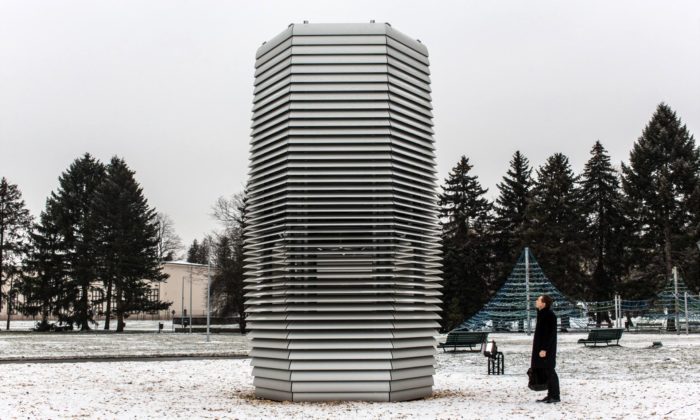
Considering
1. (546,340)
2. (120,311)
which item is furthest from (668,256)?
(546,340)

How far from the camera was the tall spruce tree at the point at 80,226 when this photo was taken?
51.4 metres

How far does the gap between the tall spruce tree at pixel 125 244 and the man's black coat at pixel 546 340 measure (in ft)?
143

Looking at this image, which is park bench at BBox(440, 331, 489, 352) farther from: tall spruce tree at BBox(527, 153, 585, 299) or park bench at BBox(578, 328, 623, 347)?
tall spruce tree at BBox(527, 153, 585, 299)

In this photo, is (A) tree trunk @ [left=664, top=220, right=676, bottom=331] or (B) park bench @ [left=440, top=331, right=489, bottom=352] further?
(A) tree trunk @ [left=664, top=220, right=676, bottom=331]

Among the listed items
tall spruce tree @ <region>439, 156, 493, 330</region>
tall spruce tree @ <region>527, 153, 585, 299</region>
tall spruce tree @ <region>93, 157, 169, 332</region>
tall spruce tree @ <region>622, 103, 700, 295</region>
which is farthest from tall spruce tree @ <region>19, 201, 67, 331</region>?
tall spruce tree @ <region>622, 103, 700, 295</region>

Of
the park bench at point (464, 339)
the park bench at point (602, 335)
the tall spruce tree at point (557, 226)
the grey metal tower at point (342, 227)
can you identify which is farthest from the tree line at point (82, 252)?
the grey metal tower at point (342, 227)

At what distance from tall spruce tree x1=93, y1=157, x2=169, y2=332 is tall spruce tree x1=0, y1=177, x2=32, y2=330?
253 inches

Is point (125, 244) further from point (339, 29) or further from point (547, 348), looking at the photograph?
point (547, 348)

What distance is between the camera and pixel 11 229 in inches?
2096

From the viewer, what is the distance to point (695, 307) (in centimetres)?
4216

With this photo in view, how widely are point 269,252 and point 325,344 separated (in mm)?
2103

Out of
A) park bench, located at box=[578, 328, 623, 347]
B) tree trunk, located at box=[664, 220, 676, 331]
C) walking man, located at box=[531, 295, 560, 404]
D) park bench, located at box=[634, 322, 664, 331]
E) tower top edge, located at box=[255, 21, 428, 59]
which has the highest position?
tower top edge, located at box=[255, 21, 428, 59]

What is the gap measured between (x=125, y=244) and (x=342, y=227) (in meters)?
43.0

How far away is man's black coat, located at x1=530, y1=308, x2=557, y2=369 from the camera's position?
34.9ft
